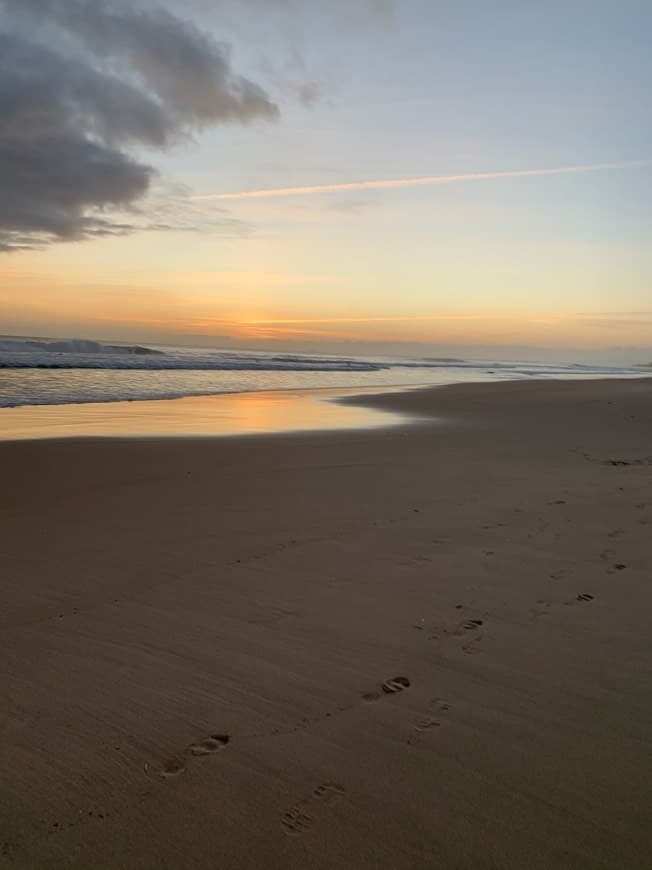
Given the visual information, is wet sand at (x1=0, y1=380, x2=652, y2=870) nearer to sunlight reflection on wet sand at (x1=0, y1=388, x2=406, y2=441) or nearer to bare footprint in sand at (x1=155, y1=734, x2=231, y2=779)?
bare footprint in sand at (x1=155, y1=734, x2=231, y2=779)

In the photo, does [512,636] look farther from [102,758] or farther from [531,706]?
[102,758]

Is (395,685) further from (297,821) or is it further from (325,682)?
(297,821)

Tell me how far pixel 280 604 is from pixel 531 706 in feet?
4.75

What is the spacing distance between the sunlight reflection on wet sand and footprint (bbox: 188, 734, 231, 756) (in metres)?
7.65

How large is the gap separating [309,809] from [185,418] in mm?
10727

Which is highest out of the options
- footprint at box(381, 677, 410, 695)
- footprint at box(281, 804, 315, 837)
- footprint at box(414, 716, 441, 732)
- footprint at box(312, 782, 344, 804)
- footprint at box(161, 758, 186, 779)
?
footprint at box(381, 677, 410, 695)

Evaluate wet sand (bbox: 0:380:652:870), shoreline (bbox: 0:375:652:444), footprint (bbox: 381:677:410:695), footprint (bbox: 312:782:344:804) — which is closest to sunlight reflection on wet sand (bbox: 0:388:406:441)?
shoreline (bbox: 0:375:652:444)

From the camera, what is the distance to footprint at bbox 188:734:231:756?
2.23m

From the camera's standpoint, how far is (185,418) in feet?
40.2

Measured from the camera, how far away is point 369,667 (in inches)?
110

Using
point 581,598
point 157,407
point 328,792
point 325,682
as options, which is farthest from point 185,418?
point 328,792

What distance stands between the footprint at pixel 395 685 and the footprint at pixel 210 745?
0.70 meters

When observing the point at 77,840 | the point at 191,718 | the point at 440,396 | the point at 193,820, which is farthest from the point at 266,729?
the point at 440,396

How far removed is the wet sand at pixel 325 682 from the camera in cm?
190
